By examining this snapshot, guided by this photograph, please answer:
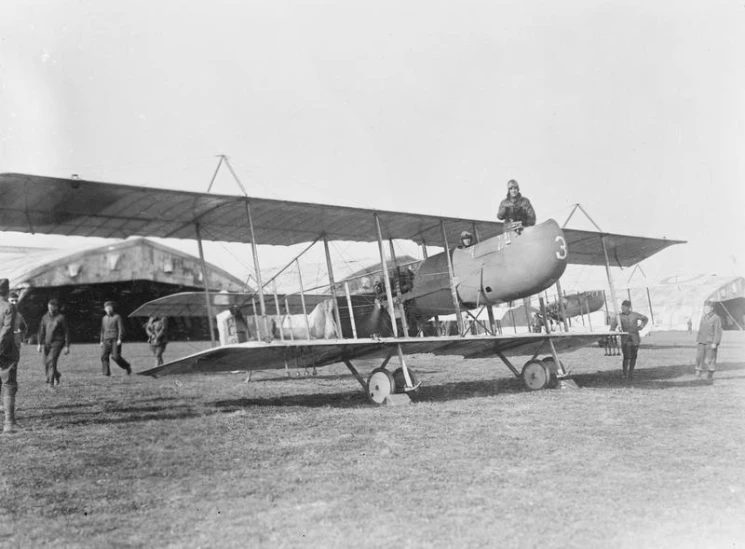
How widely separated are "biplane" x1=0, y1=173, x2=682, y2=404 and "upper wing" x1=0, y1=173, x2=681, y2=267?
0.02 m

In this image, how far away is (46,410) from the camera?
8305 mm

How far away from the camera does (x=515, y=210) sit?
9.70 metres

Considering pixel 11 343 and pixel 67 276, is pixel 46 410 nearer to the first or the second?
pixel 11 343

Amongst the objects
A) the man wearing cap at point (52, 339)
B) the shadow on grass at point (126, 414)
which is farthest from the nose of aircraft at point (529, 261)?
the man wearing cap at point (52, 339)

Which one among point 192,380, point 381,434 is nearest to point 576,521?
point 381,434

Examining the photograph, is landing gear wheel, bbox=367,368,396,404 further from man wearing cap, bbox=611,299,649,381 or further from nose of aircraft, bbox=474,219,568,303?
man wearing cap, bbox=611,299,649,381

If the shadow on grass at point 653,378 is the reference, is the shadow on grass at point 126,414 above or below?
above

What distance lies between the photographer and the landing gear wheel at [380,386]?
28.4 ft

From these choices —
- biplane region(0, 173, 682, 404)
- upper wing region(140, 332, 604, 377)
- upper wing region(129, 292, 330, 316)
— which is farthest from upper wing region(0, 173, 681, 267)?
upper wing region(129, 292, 330, 316)

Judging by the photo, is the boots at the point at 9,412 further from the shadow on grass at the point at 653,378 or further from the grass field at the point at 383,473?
the shadow on grass at the point at 653,378

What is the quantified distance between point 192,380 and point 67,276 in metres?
20.3

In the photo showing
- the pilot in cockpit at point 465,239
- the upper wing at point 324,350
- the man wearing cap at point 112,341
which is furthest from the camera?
the man wearing cap at point 112,341

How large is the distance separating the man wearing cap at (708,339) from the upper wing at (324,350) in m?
1.98

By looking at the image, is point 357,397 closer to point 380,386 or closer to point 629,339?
point 380,386
